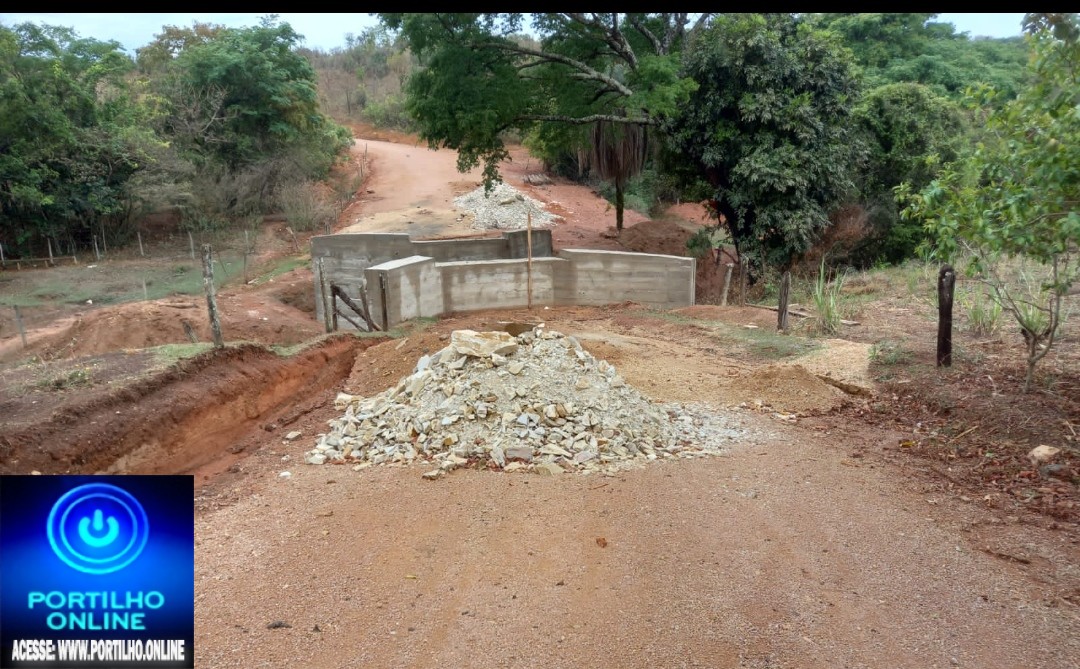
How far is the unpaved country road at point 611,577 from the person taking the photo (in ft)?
13.5

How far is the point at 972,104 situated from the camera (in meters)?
6.24

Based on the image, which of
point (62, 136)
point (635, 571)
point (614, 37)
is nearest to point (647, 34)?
point (614, 37)

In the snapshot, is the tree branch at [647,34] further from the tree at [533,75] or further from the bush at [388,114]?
the bush at [388,114]

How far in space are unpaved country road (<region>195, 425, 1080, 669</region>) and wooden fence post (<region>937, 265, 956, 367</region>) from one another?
2.91 meters

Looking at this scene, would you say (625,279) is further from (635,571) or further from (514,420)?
(635,571)

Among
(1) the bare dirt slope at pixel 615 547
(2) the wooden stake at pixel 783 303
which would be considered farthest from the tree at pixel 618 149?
(1) the bare dirt slope at pixel 615 547

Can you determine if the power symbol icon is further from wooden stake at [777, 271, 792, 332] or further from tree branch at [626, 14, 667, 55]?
tree branch at [626, 14, 667, 55]

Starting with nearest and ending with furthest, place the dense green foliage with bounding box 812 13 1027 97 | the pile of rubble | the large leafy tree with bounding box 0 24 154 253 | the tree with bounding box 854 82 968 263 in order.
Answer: the pile of rubble, the tree with bounding box 854 82 968 263, the large leafy tree with bounding box 0 24 154 253, the dense green foliage with bounding box 812 13 1027 97

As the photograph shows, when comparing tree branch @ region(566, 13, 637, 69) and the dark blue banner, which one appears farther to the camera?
tree branch @ region(566, 13, 637, 69)

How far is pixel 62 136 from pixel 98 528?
871 inches

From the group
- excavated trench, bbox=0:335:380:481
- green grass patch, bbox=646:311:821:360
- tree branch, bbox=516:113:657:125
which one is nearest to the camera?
excavated trench, bbox=0:335:380:481

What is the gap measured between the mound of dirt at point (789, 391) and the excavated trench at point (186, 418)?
522cm

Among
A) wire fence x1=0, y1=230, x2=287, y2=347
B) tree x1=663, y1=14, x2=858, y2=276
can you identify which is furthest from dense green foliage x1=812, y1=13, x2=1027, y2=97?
wire fence x1=0, y1=230, x2=287, y2=347

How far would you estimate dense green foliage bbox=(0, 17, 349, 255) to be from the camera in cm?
2002
